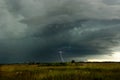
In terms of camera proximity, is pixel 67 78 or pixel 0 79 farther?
pixel 0 79

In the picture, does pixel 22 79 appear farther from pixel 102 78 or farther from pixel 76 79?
pixel 102 78

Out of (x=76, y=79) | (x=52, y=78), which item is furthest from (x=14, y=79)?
(x=76, y=79)

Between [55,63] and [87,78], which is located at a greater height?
[55,63]

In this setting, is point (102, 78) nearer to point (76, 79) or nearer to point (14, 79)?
point (76, 79)

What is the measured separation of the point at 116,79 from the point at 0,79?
14.0 m

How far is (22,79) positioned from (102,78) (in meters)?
9.35

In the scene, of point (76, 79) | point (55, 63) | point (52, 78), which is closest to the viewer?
point (76, 79)

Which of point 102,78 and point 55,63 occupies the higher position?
point 55,63

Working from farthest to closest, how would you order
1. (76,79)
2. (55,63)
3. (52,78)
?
(55,63) → (52,78) → (76,79)

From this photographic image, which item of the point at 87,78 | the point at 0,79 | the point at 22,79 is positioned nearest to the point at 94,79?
the point at 87,78

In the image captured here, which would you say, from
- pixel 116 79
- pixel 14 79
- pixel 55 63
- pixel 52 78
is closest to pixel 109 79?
pixel 116 79

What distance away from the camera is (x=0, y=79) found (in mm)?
36125

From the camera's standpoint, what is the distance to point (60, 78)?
113 feet

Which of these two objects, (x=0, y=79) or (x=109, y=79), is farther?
(x=0, y=79)
